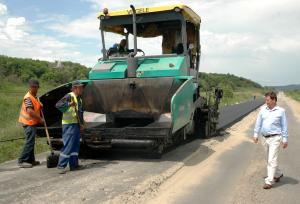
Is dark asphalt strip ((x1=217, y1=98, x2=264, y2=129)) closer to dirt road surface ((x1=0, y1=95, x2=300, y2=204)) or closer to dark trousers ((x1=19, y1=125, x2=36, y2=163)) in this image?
dirt road surface ((x1=0, y1=95, x2=300, y2=204))

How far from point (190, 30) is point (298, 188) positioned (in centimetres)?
507

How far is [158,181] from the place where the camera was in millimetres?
6633

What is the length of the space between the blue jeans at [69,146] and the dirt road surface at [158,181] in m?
0.27

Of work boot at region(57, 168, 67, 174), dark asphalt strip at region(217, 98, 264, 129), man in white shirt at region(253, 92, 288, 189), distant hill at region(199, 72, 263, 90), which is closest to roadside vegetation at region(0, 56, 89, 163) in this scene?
dark asphalt strip at region(217, 98, 264, 129)

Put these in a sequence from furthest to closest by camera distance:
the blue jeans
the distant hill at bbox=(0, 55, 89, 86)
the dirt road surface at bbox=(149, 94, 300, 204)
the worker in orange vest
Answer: the distant hill at bbox=(0, 55, 89, 86) → the worker in orange vest → the blue jeans → the dirt road surface at bbox=(149, 94, 300, 204)

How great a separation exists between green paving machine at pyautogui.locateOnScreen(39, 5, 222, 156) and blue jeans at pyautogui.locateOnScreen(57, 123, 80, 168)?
685 mm

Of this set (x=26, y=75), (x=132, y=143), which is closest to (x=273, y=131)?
(x=132, y=143)

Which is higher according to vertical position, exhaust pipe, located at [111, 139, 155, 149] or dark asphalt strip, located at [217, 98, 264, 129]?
exhaust pipe, located at [111, 139, 155, 149]

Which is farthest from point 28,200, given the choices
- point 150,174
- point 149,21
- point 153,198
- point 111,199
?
point 149,21

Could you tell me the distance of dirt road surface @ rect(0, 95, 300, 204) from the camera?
5.80m

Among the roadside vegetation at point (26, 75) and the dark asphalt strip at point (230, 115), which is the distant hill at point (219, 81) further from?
the roadside vegetation at point (26, 75)

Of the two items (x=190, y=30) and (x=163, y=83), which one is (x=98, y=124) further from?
(x=190, y=30)

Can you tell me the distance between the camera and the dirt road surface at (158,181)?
5.80 meters

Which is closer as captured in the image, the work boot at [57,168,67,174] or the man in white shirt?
the man in white shirt
